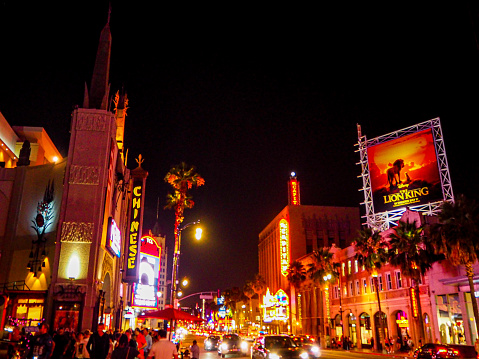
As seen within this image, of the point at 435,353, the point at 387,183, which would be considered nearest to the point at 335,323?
the point at 387,183

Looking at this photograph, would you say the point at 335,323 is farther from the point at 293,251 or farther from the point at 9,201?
the point at 9,201

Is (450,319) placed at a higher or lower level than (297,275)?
lower

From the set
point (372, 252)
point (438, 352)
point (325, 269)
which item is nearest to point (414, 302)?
point (372, 252)

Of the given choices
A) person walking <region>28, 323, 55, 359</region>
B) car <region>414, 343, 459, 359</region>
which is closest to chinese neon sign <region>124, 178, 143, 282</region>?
car <region>414, 343, 459, 359</region>

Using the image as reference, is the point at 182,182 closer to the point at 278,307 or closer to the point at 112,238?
the point at 112,238

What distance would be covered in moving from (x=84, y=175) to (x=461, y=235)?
1151 inches

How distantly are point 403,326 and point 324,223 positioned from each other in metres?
54.8

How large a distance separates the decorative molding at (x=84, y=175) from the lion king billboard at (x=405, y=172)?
4192cm

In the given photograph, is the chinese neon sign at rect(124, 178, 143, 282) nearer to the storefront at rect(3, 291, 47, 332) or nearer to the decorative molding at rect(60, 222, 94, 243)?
the decorative molding at rect(60, 222, 94, 243)

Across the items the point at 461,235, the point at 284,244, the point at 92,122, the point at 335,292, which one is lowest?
the point at 335,292

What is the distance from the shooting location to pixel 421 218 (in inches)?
1868

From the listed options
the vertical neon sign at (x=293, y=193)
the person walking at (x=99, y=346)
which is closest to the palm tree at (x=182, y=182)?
the person walking at (x=99, y=346)

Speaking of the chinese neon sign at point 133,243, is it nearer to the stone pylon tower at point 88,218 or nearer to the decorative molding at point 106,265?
the stone pylon tower at point 88,218

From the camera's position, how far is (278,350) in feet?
65.8
